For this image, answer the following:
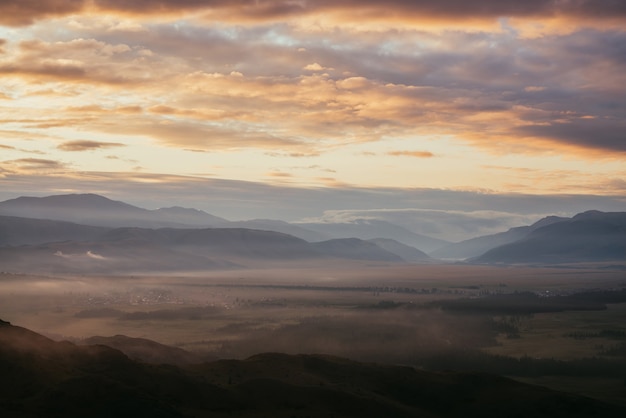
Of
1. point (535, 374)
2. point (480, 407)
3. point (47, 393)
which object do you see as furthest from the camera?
point (535, 374)

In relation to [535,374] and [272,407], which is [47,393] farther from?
[535,374]

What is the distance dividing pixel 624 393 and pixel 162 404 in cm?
9593

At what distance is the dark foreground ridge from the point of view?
3858 inches

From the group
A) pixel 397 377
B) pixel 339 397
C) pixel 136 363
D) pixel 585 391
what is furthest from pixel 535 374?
pixel 136 363

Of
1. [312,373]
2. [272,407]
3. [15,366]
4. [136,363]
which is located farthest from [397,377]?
[15,366]

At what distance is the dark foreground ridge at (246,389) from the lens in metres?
98.0

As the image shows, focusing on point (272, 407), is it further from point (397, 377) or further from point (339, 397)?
point (397, 377)

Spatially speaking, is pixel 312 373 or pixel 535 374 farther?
pixel 535 374

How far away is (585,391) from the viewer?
493 ft

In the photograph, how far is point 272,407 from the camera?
105500 mm

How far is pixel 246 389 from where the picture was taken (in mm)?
111188

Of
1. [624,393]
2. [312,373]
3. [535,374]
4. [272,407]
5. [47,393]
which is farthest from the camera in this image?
[535,374]

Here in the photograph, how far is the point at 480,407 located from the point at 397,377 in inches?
635

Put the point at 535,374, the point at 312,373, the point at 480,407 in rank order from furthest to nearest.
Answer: the point at 535,374
the point at 312,373
the point at 480,407
